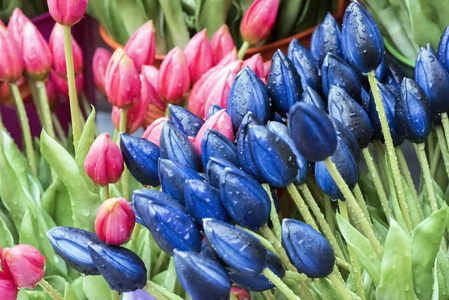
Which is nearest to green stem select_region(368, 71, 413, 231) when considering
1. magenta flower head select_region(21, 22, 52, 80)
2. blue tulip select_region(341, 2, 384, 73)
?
blue tulip select_region(341, 2, 384, 73)

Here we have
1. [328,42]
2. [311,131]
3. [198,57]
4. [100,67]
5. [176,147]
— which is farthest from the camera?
[100,67]

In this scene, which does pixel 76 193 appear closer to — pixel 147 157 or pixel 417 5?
pixel 147 157

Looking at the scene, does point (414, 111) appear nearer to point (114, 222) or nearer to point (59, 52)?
point (114, 222)

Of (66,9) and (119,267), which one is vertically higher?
(66,9)

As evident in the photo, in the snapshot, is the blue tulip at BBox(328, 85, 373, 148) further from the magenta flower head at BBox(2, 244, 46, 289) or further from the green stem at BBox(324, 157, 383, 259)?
the magenta flower head at BBox(2, 244, 46, 289)

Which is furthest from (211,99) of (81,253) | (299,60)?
(81,253)

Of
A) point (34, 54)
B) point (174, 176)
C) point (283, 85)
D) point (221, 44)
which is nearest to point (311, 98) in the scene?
point (283, 85)
